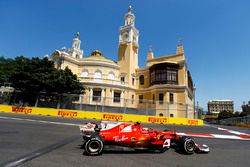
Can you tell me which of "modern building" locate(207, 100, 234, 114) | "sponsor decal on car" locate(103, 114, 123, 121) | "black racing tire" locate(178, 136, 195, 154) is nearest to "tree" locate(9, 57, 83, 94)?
"sponsor decal on car" locate(103, 114, 123, 121)

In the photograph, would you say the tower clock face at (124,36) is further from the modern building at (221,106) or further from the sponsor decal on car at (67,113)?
the modern building at (221,106)

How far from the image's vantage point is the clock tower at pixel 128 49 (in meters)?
40.4

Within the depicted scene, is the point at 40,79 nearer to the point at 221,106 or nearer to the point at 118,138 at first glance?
the point at 118,138

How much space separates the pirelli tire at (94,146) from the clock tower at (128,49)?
34.4m

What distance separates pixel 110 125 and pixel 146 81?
111 ft

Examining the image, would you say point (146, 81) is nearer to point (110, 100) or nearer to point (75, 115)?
point (110, 100)

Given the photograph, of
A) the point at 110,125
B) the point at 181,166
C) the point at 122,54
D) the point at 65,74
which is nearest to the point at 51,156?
the point at 110,125

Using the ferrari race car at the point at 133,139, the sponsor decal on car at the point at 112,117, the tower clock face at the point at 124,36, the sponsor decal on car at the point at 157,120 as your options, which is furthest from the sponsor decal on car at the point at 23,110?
the tower clock face at the point at 124,36

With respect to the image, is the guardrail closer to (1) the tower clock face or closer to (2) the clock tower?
(2) the clock tower

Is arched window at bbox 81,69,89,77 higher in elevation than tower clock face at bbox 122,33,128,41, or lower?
lower

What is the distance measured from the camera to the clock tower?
4041cm

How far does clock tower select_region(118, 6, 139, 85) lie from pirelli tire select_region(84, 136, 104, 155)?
3436cm

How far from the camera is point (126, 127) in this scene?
18.8 ft

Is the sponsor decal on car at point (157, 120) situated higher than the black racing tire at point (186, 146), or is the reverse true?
the black racing tire at point (186, 146)
